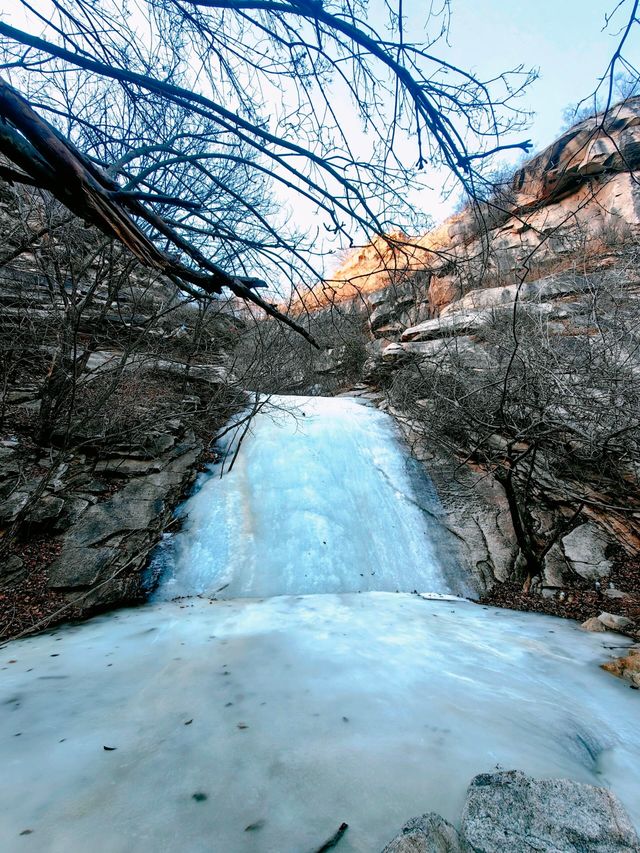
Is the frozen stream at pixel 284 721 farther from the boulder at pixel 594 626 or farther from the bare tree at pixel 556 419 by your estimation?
the bare tree at pixel 556 419

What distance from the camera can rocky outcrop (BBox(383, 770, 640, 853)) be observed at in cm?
84

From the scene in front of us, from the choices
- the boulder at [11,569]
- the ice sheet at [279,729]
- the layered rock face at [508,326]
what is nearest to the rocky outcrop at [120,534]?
the boulder at [11,569]

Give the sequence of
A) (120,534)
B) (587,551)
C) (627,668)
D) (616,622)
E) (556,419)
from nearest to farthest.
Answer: (627,668)
(616,622)
(120,534)
(587,551)
(556,419)

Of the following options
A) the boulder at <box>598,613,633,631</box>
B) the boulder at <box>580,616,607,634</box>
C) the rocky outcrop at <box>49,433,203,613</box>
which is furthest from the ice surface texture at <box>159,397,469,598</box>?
the boulder at <box>598,613,633,631</box>

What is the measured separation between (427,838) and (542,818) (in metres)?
0.29

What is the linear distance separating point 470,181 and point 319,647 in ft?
8.58

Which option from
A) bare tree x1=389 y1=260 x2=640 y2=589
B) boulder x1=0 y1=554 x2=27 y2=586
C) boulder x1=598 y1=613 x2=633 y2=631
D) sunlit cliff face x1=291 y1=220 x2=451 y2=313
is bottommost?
boulder x1=598 y1=613 x2=633 y2=631

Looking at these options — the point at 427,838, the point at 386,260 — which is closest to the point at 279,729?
the point at 427,838

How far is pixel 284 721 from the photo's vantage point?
152 centimetres

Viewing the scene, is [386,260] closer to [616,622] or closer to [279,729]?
[279,729]

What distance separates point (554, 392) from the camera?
3941 millimetres

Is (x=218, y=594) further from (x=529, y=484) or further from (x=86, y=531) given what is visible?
(x=529, y=484)

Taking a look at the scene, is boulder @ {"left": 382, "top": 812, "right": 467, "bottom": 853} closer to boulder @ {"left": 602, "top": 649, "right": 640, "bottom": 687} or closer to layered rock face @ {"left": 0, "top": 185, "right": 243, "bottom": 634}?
boulder @ {"left": 602, "top": 649, "right": 640, "bottom": 687}

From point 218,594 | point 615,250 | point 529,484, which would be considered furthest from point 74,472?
point 615,250
